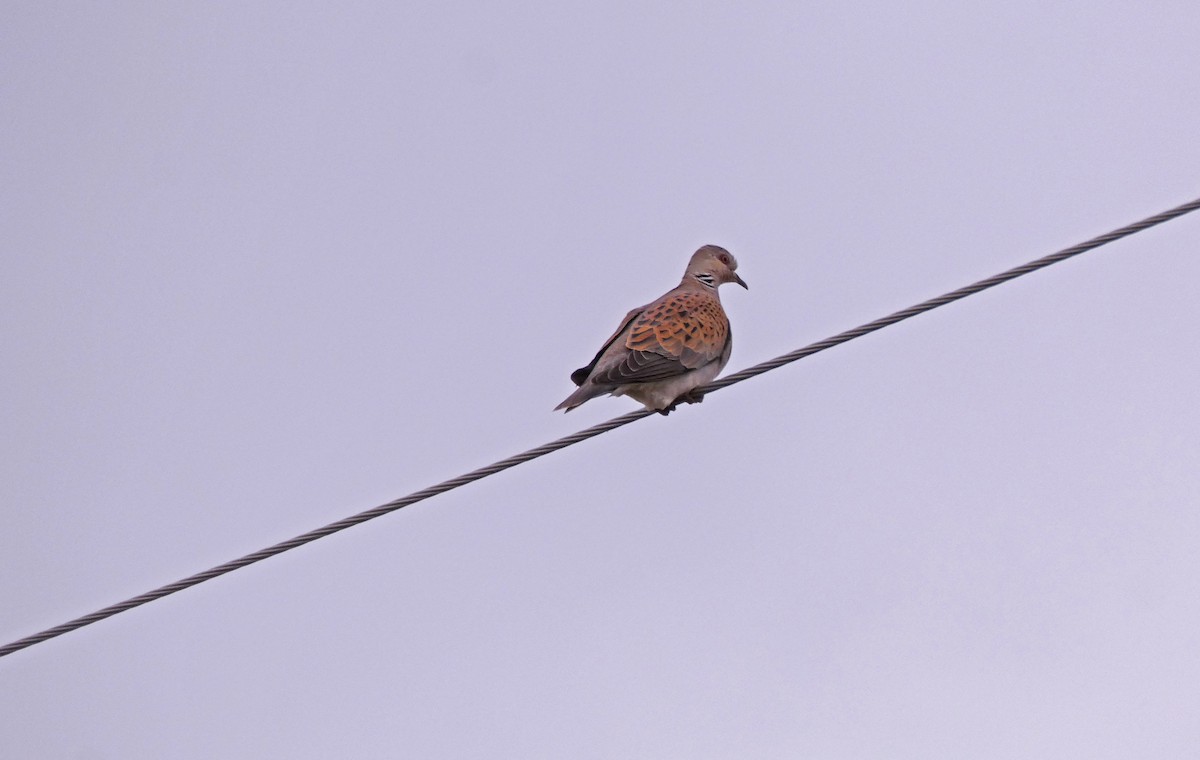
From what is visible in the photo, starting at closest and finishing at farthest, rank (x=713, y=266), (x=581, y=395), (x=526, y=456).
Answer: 1. (x=526, y=456)
2. (x=581, y=395)
3. (x=713, y=266)

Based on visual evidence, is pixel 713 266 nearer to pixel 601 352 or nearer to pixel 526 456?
pixel 601 352

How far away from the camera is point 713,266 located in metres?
8.62

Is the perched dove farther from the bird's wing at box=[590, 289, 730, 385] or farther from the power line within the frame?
the power line

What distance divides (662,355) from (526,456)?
1.95m

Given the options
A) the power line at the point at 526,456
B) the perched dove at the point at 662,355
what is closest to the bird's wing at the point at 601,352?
the perched dove at the point at 662,355

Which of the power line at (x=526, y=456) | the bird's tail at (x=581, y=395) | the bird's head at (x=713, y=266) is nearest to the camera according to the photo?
the power line at (x=526, y=456)

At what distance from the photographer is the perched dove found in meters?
6.66

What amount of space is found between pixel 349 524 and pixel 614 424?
100cm

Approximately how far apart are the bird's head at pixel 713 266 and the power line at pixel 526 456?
3.40 m

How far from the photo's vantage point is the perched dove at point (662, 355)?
6656mm

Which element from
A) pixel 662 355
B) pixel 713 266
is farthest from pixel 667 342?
pixel 713 266

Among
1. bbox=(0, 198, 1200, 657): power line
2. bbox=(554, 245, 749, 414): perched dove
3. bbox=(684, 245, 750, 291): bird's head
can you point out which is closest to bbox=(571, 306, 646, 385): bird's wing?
bbox=(554, 245, 749, 414): perched dove

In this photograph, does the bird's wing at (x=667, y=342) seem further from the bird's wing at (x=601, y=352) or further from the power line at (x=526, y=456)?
the power line at (x=526, y=456)

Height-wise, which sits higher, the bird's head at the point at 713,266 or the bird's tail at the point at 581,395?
the bird's head at the point at 713,266
